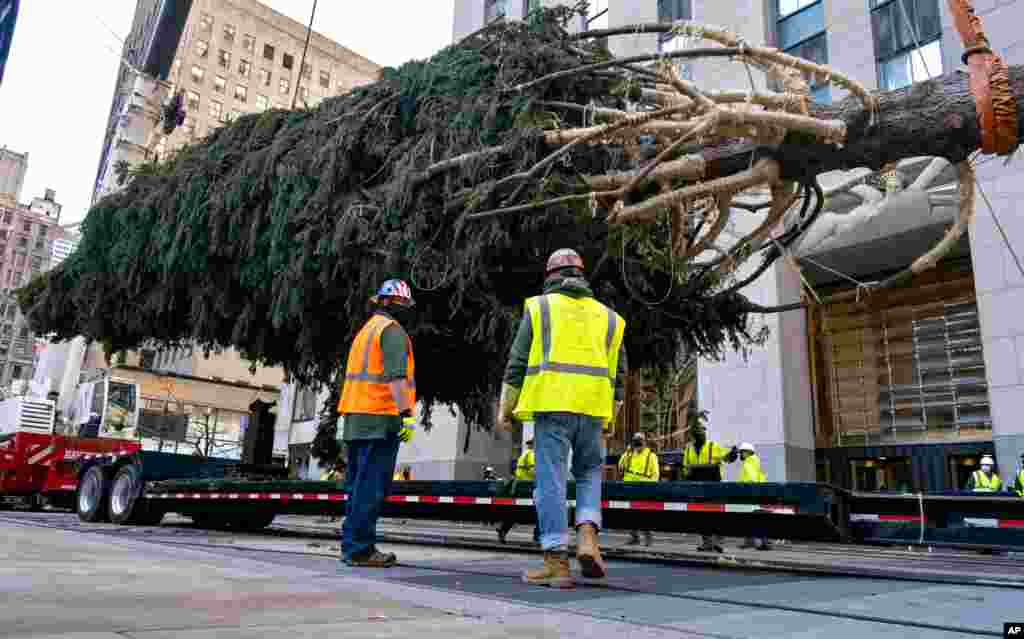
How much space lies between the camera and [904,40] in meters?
18.5

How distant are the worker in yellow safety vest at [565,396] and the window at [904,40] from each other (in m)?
17.0

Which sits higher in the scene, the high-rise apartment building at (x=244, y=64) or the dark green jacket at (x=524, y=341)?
the high-rise apartment building at (x=244, y=64)

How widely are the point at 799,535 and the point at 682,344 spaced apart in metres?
5.27

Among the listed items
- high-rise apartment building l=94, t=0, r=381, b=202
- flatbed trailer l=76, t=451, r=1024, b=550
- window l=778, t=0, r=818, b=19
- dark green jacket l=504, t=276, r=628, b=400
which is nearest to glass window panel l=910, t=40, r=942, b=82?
window l=778, t=0, r=818, b=19

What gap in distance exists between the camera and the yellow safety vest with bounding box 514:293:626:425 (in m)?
4.29

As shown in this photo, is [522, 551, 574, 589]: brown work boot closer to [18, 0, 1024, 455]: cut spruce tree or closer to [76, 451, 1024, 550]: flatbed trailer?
[76, 451, 1024, 550]: flatbed trailer

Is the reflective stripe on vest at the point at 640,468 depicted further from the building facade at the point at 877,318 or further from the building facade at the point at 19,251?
the building facade at the point at 19,251

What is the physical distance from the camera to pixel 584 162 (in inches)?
339

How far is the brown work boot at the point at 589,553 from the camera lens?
424 cm

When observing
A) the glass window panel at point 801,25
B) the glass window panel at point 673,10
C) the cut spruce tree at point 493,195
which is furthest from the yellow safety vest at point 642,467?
the glass window panel at point 673,10

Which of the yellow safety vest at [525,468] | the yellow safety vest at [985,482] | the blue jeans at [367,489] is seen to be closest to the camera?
the blue jeans at [367,489]

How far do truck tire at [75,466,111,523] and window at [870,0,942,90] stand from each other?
1830 cm

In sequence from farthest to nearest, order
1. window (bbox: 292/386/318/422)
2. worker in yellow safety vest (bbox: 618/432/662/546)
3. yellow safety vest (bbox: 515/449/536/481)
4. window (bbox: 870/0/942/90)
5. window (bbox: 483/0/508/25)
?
window (bbox: 292/386/318/422), window (bbox: 483/0/508/25), window (bbox: 870/0/942/90), worker in yellow safety vest (bbox: 618/432/662/546), yellow safety vest (bbox: 515/449/536/481)

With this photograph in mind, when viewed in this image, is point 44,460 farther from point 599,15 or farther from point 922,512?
point 599,15
